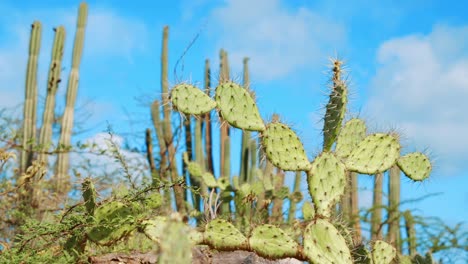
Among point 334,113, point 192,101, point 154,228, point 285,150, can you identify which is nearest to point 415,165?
point 334,113

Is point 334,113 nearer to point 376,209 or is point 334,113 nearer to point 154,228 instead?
point 154,228

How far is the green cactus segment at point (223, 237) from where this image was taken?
11.8 feet

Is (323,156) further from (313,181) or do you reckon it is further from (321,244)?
(321,244)

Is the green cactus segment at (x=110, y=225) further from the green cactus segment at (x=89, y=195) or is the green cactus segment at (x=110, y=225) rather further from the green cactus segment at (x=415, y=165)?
the green cactus segment at (x=415, y=165)

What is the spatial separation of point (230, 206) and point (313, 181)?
4.30 meters

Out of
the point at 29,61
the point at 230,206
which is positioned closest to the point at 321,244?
the point at 230,206

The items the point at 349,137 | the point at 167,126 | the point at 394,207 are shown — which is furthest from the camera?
the point at 167,126

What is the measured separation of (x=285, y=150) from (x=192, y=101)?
1.87 feet

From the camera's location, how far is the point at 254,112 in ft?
13.0

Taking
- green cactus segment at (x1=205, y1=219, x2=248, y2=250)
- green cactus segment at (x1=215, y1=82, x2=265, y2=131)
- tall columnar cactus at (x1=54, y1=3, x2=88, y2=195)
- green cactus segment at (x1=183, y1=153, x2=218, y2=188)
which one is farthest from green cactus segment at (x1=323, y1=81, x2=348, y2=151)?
tall columnar cactus at (x1=54, y1=3, x2=88, y2=195)

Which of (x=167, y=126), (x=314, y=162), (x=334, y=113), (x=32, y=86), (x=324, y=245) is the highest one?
(x=32, y=86)

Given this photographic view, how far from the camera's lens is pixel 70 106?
28.9 feet

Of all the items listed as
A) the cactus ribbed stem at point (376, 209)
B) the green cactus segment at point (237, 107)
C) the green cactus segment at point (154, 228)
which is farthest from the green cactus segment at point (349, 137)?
the cactus ribbed stem at point (376, 209)

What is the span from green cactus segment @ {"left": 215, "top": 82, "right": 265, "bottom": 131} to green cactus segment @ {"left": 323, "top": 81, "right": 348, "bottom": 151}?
0.36 m
